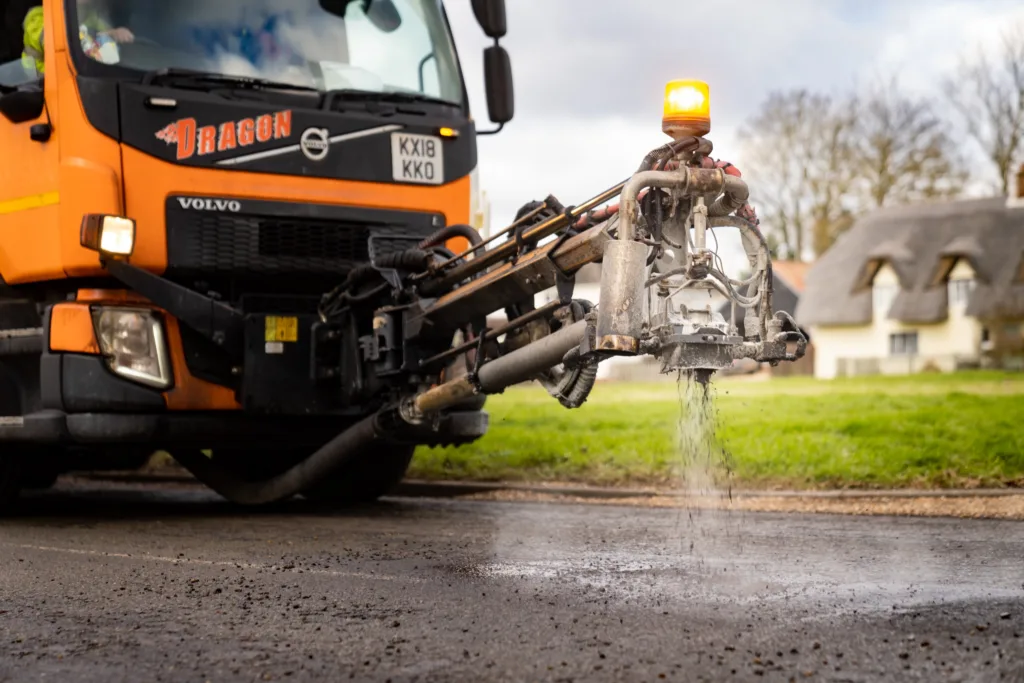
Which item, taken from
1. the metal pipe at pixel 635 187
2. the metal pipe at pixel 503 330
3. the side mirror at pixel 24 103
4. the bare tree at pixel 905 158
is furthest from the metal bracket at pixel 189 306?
the bare tree at pixel 905 158

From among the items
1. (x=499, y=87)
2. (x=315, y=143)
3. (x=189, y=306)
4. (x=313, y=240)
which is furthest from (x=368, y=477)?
(x=499, y=87)

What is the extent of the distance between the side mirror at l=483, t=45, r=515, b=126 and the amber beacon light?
3233mm

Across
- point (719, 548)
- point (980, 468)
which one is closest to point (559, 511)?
point (719, 548)

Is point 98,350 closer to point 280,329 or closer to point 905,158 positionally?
point 280,329

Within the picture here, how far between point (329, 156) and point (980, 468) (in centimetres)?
486

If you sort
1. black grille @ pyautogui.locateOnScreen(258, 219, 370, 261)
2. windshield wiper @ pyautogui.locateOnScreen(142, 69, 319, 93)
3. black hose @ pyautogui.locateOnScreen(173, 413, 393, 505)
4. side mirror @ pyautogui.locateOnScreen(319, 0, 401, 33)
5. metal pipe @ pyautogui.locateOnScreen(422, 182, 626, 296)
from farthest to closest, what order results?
side mirror @ pyautogui.locateOnScreen(319, 0, 401, 33)
black grille @ pyautogui.locateOnScreen(258, 219, 370, 261)
black hose @ pyautogui.locateOnScreen(173, 413, 393, 505)
windshield wiper @ pyautogui.locateOnScreen(142, 69, 319, 93)
metal pipe @ pyautogui.locateOnScreen(422, 182, 626, 296)

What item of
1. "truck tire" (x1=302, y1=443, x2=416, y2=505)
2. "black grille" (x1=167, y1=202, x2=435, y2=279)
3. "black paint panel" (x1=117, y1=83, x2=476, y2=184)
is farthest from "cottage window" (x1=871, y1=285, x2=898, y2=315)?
"black grille" (x1=167, y1=202, x2=435, y2=279)

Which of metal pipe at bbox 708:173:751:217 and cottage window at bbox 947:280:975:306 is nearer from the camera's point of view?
metal pipe at bbox 708:173:751:217

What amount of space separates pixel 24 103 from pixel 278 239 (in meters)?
1.53

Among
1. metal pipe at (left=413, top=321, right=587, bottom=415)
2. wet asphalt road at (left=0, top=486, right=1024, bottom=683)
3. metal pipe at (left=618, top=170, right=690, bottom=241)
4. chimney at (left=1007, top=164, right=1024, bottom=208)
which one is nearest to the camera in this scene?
wet asphalt road at (left=0, top=486, right=1024, bottom=683)

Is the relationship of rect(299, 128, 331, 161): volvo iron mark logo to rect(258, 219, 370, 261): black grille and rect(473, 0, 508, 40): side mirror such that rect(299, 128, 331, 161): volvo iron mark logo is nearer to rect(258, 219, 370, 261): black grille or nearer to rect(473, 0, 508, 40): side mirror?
rect(258, 219, 370, 261): black grille

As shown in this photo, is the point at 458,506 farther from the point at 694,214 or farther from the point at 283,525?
the point at 694,214

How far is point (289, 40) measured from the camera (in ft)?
27.9

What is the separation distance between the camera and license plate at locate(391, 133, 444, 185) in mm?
8594
